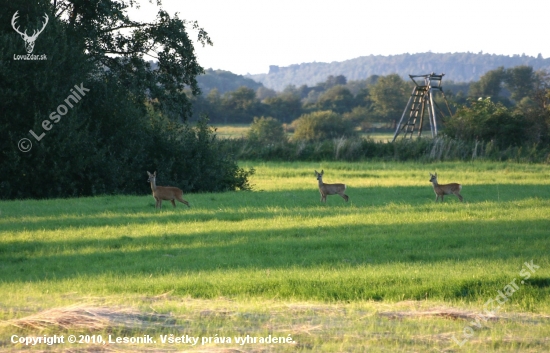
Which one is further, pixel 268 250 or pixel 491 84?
pixel 491 84

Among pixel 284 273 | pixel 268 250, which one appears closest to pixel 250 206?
pixel 268 250

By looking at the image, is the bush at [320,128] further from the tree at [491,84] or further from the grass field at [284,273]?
the grass field at [284,273]

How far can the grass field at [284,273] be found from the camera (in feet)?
25.0

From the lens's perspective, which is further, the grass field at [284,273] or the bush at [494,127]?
the bush at [494,127]

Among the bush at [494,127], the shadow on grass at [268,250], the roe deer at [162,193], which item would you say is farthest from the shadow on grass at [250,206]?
the bush at [494,127]

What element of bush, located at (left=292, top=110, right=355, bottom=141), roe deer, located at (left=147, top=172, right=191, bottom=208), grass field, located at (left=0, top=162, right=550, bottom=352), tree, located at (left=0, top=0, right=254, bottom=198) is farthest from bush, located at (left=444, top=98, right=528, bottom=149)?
roe deer, located at (left=147, top=172, right=191, bottom=208)

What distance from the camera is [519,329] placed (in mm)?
8117

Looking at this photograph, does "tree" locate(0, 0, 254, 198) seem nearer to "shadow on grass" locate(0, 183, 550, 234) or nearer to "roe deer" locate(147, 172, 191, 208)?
"shadow on grass" locate(0, 183, 550, 234)

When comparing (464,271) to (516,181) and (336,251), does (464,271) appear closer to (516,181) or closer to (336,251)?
(336,251)

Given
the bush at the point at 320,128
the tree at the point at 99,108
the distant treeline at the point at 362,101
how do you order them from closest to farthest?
the tree at the point at 99,108, the bush at the point at 320,128, the distant treeline at the point at 362,101

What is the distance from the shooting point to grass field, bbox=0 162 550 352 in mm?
7629

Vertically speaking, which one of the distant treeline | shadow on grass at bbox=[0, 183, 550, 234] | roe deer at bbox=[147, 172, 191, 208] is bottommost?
shadow on grass at bbox=[0, 183, 550, 234]

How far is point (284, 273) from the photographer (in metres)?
11.8

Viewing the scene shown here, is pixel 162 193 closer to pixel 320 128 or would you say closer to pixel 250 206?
pixel 250 206
